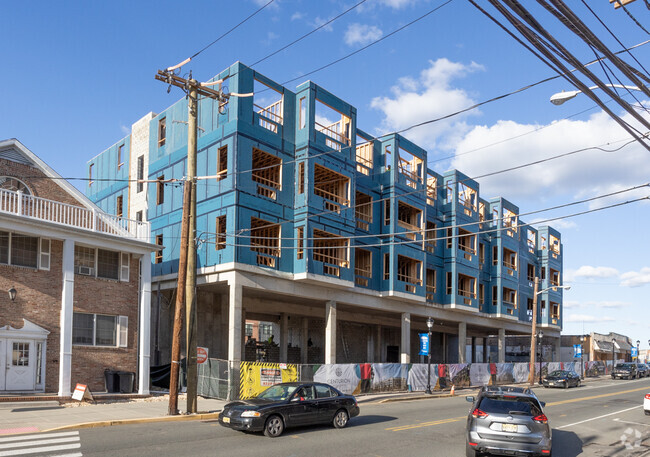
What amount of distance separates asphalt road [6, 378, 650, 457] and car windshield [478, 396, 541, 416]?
1.56 metres

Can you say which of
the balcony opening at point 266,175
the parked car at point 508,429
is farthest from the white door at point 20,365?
the parked car at point 508,429

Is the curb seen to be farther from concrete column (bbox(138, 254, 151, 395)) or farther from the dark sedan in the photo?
concrete column (bbox(138, 254, 151, 395))

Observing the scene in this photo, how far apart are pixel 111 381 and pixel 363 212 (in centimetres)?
1963

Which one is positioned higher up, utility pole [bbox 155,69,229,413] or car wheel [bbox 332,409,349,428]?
utility pole [bbox 155,69,229,413]

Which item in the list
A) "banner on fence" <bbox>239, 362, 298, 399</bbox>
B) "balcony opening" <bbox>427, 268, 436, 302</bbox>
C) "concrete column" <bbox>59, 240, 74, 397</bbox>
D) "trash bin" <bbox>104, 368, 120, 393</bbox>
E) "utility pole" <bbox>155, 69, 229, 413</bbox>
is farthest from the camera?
"balcony opening" <bbox>427, 268, 436, 302</bbox>

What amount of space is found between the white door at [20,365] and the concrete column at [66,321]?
106cm

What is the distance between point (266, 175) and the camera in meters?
33.2

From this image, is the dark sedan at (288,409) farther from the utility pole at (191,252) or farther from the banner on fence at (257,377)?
the banner on fence at (257,377)

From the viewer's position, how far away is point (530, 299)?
2447 inches

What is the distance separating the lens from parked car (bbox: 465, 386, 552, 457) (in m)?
12.9

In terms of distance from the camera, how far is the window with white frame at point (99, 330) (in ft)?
82.3

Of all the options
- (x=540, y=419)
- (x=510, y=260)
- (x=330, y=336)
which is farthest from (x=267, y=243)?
(x=510, y=260)

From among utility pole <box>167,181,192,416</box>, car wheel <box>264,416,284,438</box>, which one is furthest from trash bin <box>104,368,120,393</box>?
car wheel <box>264,416,284,438</box>

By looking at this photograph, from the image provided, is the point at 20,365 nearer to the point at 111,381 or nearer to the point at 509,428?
the point at 111,381
